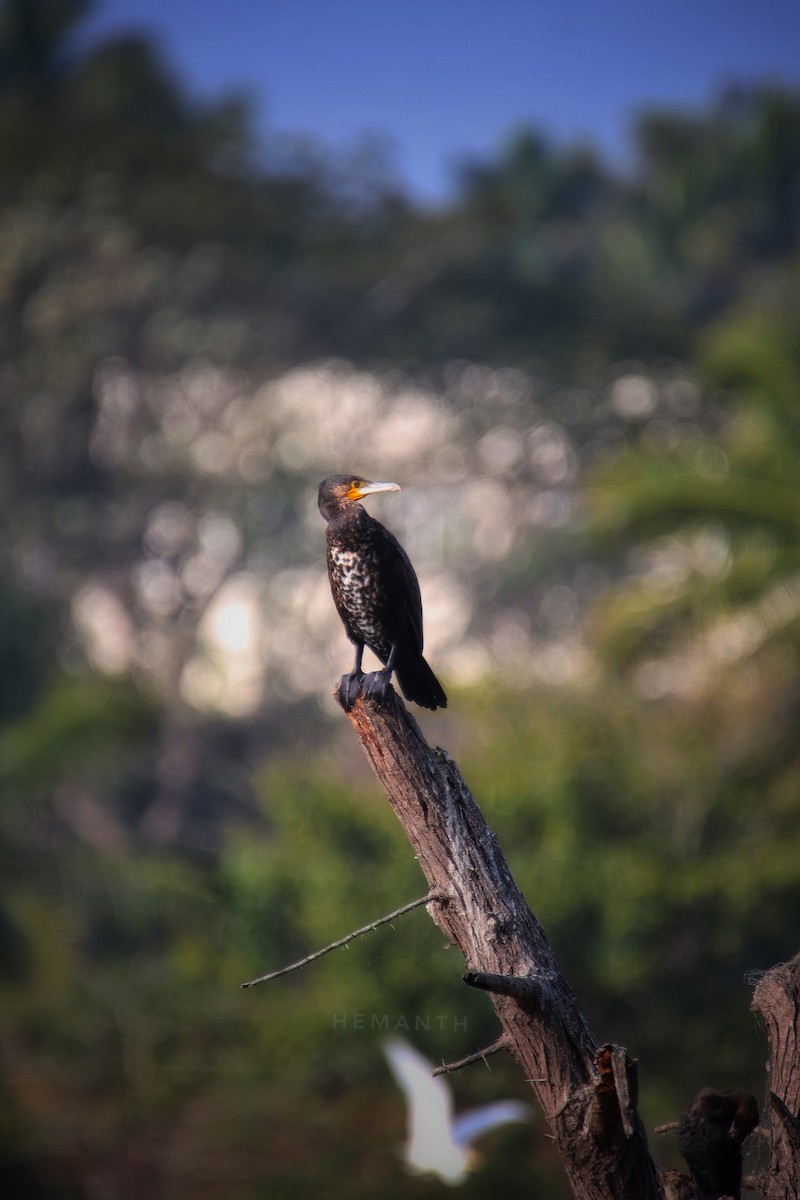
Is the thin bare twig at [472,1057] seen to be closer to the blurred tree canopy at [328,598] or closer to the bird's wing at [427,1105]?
the bird's wing at [427,1105]

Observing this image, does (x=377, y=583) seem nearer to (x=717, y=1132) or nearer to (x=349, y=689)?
(x=349, y=689)

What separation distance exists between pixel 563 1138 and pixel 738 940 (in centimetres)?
839

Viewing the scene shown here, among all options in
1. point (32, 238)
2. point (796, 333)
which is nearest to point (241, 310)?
point (32, 238)

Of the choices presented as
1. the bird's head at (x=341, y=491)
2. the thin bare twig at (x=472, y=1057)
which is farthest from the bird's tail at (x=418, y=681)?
the thin bare twig at (x=472, y=1057)

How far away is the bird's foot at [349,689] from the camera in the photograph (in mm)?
3472

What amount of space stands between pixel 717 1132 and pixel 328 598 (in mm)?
17497

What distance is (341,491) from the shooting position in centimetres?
388

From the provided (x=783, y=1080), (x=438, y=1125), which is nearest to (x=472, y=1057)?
(x=783, y=1080)

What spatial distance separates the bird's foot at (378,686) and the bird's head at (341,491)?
57 centimetres

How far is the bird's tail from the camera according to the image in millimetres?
3951

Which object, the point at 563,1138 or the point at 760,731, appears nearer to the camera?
the point at 563,1138

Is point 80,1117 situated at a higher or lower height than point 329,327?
lower

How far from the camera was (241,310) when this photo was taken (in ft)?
70.4

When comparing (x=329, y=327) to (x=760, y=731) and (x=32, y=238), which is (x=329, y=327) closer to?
(x=32, y=238)
